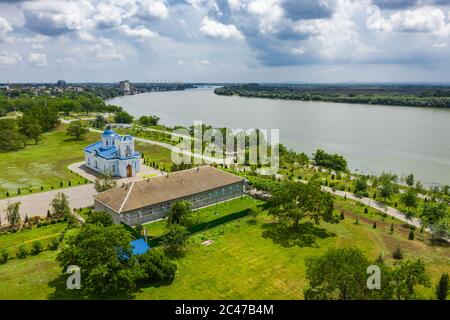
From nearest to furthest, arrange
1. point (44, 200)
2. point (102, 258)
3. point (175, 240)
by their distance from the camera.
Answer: point (102, 258) → point (175, 240) → point (44, 200)

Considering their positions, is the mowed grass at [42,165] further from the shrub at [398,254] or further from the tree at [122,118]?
the shrub at [398,254]

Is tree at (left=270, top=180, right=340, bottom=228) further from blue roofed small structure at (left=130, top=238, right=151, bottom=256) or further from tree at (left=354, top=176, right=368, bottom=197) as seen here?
blue roofed small structure at (left=130, top=238, right=151, bottom=256)

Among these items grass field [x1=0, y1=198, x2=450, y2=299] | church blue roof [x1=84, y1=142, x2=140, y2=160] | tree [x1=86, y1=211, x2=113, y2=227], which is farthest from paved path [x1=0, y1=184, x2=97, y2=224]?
tree [x1=86, y1=211, x2=113, y2=227]

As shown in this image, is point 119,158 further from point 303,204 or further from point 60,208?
point 303,204

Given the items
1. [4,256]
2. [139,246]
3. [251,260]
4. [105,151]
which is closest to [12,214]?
[4,256]

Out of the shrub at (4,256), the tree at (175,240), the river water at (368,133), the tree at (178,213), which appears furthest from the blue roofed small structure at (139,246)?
the river water at (368,133)

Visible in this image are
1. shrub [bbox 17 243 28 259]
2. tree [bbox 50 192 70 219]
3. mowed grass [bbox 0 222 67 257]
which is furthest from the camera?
tree [bbox 50 192 70 219]

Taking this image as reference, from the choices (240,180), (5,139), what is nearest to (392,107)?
(240,180)
